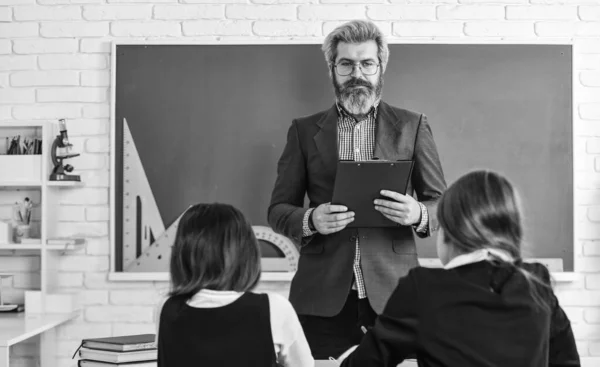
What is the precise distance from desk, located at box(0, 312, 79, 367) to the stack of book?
0.76 m

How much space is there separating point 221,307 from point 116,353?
464 millimetres

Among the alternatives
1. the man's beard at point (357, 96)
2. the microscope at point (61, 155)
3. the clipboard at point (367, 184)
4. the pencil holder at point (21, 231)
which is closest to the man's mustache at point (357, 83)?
the man's beard at point (357, 96)

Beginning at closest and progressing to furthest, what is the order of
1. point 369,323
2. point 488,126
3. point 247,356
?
point 247,356
point 369,323
point 488,126

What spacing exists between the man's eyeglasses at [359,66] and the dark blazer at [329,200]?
0.35 ft

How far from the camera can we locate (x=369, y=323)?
2197mm

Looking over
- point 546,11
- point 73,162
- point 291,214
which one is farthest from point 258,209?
point 546,11

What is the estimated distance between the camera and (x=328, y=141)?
2.35 m

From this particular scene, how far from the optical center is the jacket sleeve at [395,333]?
1547mm

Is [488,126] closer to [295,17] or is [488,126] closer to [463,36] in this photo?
[463,36]

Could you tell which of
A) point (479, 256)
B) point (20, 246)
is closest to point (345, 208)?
point (479, 256)

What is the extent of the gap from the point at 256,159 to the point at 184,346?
1761mm

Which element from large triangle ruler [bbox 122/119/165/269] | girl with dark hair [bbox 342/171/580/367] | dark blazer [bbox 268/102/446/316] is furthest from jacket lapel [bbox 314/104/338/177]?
large triangle ruler [bbox 122/119/165/269]

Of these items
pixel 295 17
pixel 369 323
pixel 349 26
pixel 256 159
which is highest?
pixel 295 17

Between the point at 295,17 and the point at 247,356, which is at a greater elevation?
the point at 295,17
